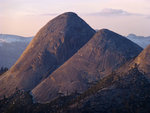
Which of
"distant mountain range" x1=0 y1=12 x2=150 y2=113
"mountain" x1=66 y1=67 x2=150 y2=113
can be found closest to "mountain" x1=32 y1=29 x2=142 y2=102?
"distant mountain range" x1=0 y1=12 x2=150 y2=113

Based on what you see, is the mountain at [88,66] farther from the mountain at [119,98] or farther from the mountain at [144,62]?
the mountain at [119,98]

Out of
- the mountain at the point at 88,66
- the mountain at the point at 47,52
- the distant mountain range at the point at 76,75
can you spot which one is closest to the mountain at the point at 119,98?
the distant mountain range at the point at 76,75

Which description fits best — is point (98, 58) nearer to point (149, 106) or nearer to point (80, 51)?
point (80, 51)

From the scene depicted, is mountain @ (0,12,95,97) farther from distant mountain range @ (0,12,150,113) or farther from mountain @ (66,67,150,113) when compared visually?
mountain @ (66,67,150,113)

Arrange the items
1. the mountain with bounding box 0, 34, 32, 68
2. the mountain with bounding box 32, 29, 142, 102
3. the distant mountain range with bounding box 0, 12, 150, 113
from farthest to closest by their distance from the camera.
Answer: the mountain with bounding box 0, 34, 32, 68 < the mountain with bounding box 32, 29, 142, 102 < the distant mountain range with bounding box 0, 12, 150, 113

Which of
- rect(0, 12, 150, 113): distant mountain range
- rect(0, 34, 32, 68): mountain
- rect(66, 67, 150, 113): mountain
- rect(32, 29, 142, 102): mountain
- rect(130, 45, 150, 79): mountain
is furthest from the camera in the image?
rect(0, 34, 32, 68): mountain

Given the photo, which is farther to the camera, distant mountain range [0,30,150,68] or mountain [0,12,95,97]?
distant mountain range [0,30,150,68]

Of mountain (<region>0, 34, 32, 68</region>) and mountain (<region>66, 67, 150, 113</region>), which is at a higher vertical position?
mountain (<region>66, 67, 150, 113</region>)
